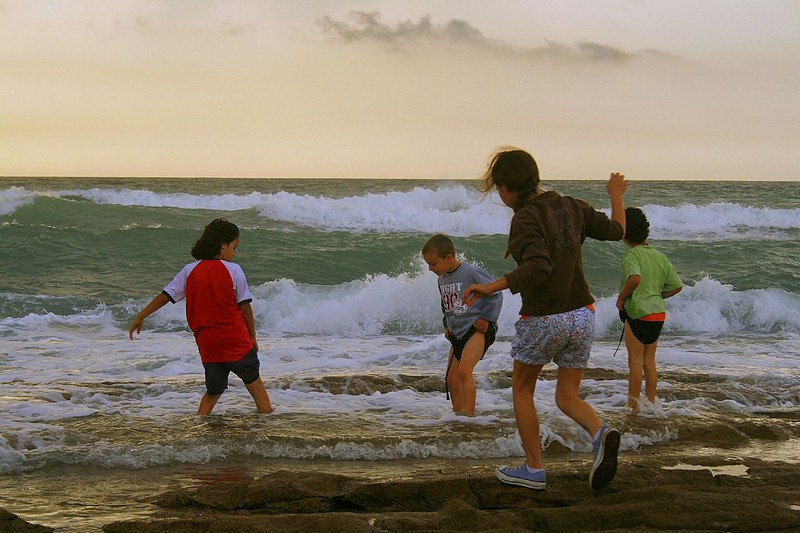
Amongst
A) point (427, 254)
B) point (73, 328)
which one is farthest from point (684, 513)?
point (73, 328)

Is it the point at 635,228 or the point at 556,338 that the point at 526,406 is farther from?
the point at 635,228

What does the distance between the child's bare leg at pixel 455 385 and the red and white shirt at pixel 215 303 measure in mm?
1526

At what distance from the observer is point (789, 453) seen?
5641mm

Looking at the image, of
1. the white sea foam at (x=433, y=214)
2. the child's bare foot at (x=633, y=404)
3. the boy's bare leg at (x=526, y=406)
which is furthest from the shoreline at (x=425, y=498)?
the white sea foam at (x=433, y=214)

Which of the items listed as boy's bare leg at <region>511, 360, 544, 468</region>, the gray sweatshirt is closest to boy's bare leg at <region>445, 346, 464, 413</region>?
the gray sweatshirt

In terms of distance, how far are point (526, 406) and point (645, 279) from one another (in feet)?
8.27

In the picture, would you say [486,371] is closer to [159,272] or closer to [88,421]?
[88,421]

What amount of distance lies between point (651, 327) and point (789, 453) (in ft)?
4.44

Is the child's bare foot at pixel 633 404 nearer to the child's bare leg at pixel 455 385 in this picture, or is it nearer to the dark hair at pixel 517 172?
the child's bare leg at pixel 455 385

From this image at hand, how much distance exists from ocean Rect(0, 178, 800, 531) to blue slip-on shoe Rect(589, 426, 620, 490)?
1455 millimetres

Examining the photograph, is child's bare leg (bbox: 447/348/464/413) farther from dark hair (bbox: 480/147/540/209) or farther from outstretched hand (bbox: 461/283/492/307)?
dark hair (bbox: 480/147/540/209)

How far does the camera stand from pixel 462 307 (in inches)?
239

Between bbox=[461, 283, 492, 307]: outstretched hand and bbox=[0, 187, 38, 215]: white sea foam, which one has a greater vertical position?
bbox=[461, 283, 492, 307]: outstretched hand

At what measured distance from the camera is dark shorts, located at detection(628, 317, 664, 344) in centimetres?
654
